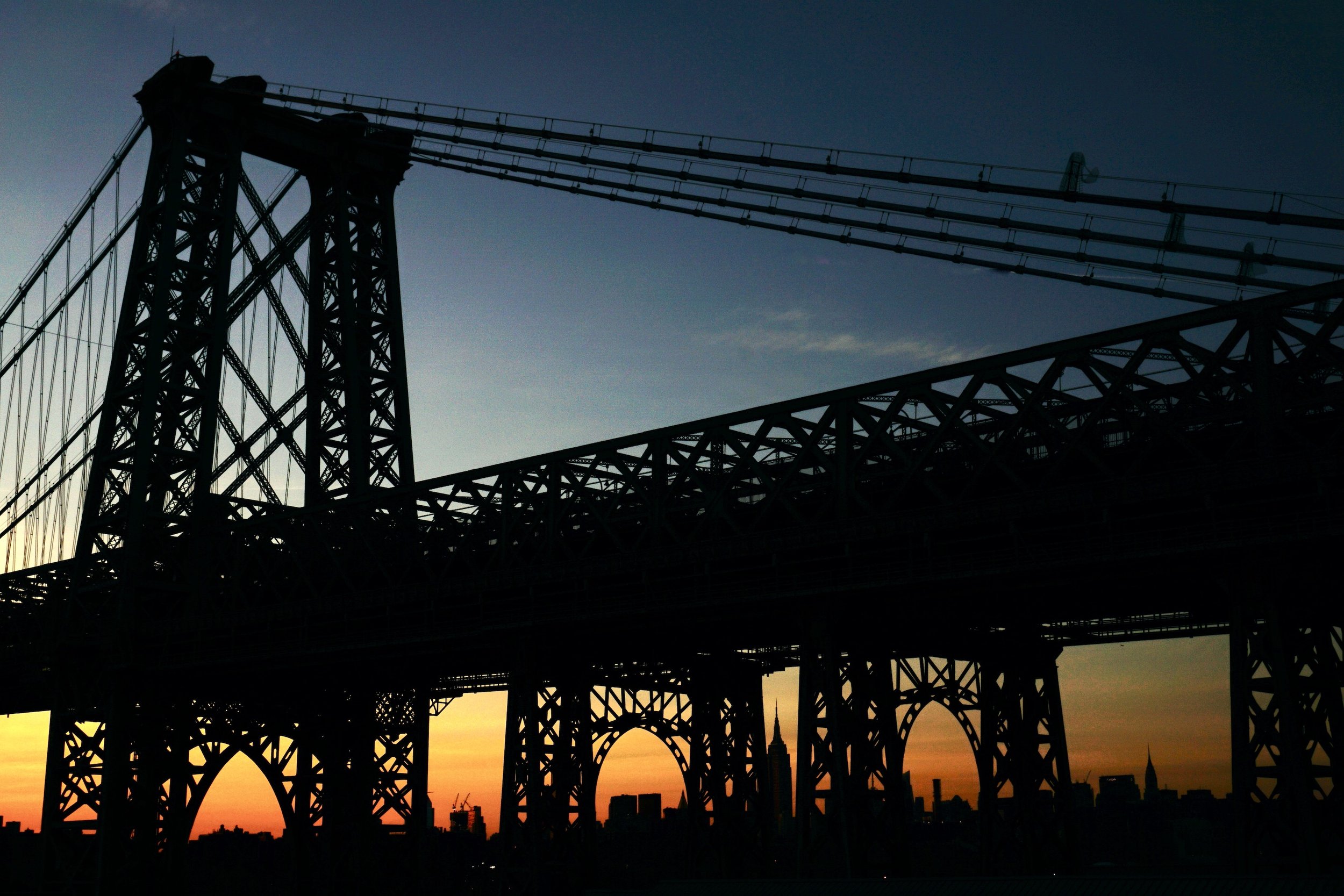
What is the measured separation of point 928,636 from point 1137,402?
11855 millimetres

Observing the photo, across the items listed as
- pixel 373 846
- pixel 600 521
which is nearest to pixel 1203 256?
pixel 600 521

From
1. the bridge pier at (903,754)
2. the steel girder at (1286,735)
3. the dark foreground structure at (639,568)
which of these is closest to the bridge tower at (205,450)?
the dark foreground structure at (639,568)

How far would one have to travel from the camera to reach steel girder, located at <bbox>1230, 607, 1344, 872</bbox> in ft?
102

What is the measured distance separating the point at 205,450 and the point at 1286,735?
4663 centimetres

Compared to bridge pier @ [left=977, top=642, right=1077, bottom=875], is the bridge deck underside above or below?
above

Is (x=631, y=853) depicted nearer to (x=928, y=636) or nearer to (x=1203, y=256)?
(x=928, y=636)

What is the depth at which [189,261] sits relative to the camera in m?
63.3

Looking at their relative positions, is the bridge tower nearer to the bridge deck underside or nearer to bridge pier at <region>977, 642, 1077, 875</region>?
the bridge deck underside

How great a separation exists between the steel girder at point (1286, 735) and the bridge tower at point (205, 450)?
38447mm

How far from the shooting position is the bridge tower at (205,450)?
6034 centimetres

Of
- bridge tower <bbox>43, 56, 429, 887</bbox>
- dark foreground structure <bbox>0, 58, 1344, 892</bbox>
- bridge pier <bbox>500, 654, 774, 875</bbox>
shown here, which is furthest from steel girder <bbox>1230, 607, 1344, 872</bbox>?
bridge tower <bbox>43, 56, 429, 887</bbox>

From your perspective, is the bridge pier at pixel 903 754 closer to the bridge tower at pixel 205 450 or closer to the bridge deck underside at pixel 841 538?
the bridge deck underside at pixel 841 538

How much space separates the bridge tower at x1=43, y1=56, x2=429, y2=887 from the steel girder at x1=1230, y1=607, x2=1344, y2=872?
38447 millimetres

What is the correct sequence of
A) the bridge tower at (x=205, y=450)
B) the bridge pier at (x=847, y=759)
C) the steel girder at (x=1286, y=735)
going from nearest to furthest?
the steel girder at (x=1286, y=735), the bridge pier at (x=847, y=759), the bridge tower at (x=205, y=450)
